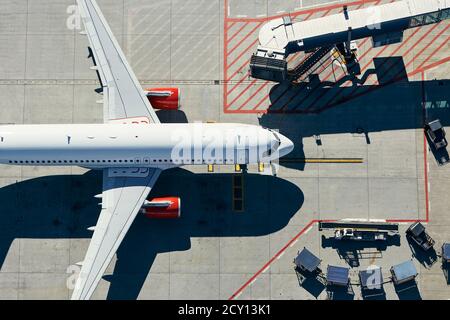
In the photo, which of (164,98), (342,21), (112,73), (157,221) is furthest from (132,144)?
(342,21)

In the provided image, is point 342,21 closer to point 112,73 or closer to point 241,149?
point 241,149

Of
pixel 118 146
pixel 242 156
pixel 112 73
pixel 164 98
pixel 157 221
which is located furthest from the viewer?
pixel 157 221

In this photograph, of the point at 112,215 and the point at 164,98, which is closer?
the point at 112,215

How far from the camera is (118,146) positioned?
3275cm

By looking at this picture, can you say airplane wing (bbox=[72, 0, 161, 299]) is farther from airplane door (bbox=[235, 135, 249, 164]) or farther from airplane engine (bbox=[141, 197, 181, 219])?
airplane door (bbox=[235, 135, 249, 164])

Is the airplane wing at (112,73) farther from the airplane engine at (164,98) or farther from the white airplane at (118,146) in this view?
the airplane engine at (164,98)

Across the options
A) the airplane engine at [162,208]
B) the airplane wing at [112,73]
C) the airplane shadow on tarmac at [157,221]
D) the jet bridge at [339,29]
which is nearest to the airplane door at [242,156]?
the airplane shadow on tarmac at [157,221]

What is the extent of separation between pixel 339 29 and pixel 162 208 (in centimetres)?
1684

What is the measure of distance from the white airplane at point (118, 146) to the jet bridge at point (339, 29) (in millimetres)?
4889

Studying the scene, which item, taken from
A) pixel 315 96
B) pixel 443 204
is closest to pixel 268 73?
pixel 315 96

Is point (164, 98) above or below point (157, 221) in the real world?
above

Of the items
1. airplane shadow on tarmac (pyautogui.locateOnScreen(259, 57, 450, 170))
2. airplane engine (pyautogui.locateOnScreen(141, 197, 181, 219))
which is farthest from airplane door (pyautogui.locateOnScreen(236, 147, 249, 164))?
airplane engine (pyautogui.locateOnScreen(141, 197, 181, 219))

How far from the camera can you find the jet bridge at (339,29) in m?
33.4

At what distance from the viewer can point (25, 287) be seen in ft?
117
